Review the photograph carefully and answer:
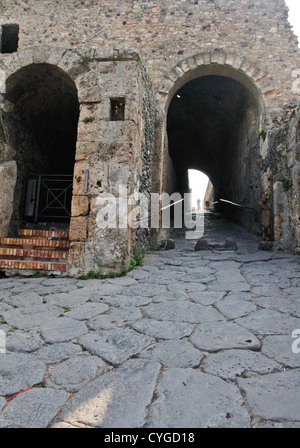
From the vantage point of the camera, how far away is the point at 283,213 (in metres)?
5.31

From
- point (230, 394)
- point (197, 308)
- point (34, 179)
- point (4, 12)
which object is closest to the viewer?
point (230, 394)

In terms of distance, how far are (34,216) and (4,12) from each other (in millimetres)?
7680

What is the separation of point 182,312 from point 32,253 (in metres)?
2.40

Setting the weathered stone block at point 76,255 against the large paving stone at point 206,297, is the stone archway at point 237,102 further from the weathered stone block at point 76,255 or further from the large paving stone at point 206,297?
the large paving stone at point 206,297

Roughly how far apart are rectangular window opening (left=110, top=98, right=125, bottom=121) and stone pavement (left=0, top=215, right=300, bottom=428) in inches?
89.3

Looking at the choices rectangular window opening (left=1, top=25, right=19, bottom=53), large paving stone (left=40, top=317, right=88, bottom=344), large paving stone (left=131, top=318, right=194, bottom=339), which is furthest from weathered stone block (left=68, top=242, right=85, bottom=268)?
rectangular window opening (left=1, top=25, right=19, bottom=53)

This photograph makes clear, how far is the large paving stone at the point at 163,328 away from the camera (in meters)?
1.89

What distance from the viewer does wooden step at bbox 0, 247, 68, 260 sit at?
12.1ft

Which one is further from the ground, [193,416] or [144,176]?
[144,176]

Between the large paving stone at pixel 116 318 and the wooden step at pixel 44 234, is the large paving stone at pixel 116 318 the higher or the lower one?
the lower one

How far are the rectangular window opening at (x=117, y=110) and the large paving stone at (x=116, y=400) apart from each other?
3256 millimetres

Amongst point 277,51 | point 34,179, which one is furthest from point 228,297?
point 277,51

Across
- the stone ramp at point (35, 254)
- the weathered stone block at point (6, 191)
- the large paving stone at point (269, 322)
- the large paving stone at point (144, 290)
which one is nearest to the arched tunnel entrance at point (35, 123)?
the weathered stone block at point (6, 191)
